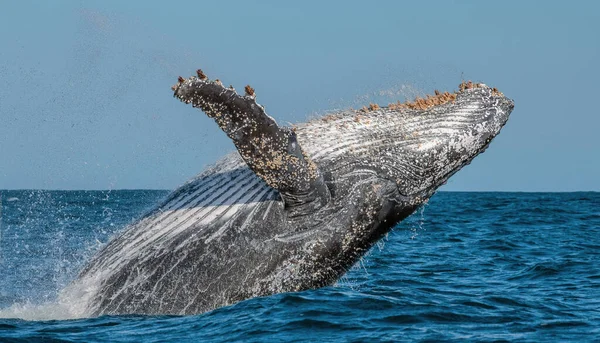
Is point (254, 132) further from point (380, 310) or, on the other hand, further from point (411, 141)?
point (380, 310)

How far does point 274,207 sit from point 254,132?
104 cm

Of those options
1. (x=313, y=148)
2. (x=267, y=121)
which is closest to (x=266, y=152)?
(x=267, y=121)

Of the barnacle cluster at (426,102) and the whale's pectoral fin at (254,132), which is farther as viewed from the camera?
the barnacle cluster at (426,102)

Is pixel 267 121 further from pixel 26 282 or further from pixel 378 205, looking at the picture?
pixel 26 282

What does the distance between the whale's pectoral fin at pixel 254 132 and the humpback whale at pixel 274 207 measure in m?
0.01

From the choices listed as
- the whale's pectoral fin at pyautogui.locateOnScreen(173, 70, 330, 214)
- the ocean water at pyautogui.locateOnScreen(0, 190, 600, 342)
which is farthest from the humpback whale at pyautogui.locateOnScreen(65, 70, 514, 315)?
the ocean water at pyautogui.locateOnScreen(0, 190, 600, 342)

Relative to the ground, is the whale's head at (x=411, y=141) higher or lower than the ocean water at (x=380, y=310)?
higher

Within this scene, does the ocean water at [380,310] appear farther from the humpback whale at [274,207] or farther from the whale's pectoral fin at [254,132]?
the whale's pectoral fin at [254,132]

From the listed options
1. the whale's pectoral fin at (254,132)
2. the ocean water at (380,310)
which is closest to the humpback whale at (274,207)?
the whale's pectoral fin at (254,132)

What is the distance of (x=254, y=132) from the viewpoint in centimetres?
883

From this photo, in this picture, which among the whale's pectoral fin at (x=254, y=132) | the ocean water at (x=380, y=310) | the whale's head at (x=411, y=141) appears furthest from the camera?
the whale's head at (x=411, y=141)

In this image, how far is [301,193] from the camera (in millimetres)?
9297

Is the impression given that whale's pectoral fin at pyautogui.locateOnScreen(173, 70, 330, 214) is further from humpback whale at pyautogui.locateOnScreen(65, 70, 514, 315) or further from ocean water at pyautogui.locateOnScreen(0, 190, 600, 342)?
ocean water at pyautogui.locateOnScreen(0, 190, 600, 342)

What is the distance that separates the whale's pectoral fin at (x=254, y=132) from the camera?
8.73 m
